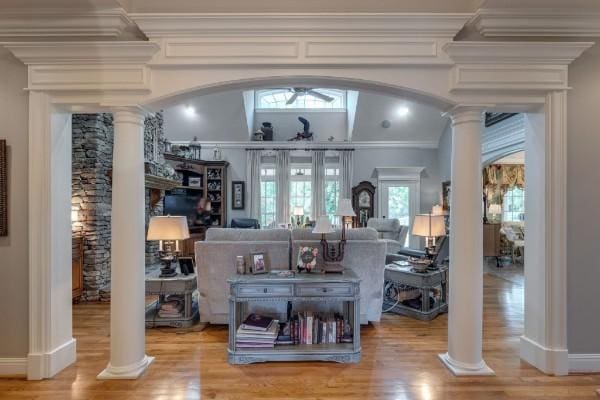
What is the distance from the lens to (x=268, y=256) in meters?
3.51

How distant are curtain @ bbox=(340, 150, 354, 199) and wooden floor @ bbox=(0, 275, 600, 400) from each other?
593cm

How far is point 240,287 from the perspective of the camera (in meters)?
2.87

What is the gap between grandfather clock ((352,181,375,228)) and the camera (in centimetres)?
910

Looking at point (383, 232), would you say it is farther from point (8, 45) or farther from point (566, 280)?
point (8, 45)

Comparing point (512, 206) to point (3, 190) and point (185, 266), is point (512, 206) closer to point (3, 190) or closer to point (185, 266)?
point (185, 266)

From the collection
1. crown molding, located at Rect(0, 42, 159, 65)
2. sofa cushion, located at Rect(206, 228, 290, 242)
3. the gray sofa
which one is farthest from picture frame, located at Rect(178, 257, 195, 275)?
crown molding, located at Rect(0, 42, 159, 65)

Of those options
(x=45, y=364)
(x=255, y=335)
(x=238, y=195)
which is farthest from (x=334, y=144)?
(x=45, y=364)

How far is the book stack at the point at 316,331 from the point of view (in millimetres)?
2982

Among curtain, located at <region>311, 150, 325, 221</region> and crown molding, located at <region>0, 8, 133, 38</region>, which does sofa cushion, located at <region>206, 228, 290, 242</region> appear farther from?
curtain, located at <region>311, 150, 325, 221</region>

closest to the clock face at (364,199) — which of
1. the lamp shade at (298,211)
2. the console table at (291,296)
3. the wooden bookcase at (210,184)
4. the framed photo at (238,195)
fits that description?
the lamp shade at (298,211)

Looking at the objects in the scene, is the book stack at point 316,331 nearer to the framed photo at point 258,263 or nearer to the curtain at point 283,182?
the framed photo at point 258,263

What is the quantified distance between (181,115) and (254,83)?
6674 millimetres

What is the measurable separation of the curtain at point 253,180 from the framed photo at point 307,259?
611 centimetres

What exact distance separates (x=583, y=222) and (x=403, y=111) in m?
6.22
